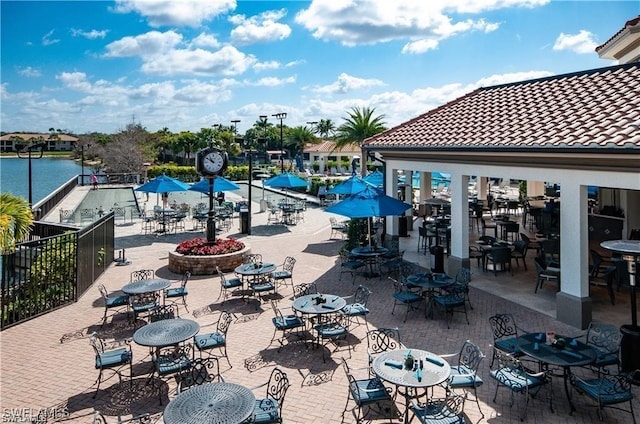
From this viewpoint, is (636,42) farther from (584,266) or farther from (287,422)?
(287,422)

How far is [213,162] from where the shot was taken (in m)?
16.1

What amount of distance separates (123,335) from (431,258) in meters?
10.5

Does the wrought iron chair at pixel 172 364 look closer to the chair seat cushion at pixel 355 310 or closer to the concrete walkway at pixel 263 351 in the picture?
the concrete walkway at pixel 263 351

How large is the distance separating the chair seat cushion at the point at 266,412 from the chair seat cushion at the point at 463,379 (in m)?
2.55

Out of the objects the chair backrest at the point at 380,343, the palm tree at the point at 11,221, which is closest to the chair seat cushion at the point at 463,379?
the chair backrest at the point at 380,343

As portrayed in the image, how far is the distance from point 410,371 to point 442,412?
646 millimetres

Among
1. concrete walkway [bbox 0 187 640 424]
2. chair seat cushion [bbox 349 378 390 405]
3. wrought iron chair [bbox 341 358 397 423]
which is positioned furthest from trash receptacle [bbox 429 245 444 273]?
chair seat cushion [bbox 349 378 390 405]

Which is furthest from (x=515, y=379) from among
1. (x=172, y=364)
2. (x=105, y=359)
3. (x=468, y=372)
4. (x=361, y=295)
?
(x=105, y=359)

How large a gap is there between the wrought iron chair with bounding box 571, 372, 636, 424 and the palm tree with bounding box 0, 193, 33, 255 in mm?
10738

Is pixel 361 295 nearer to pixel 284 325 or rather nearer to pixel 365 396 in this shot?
pixel 284 325

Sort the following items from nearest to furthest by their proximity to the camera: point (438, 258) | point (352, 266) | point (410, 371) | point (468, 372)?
point (410, 371), point (468, 372), point (438, 258), point (352, 266)

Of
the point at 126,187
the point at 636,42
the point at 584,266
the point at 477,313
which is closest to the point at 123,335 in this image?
the point at 477,313

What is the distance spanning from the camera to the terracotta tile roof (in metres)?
9.26

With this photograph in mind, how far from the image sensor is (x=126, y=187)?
42.1m
